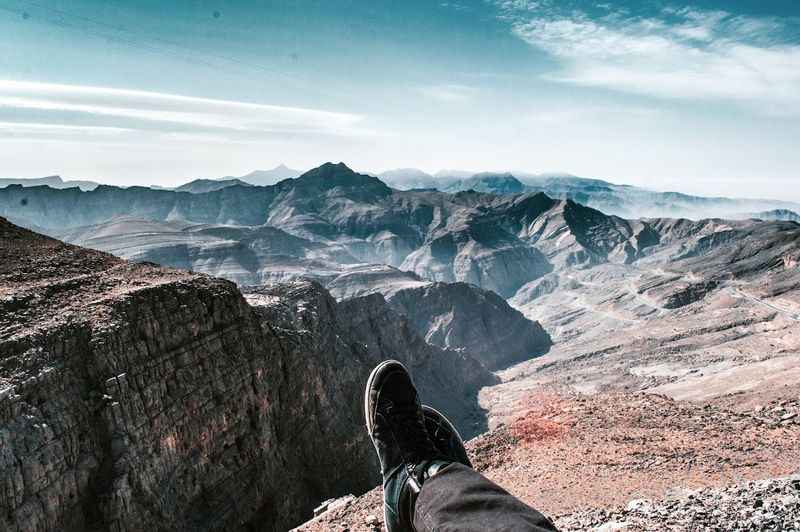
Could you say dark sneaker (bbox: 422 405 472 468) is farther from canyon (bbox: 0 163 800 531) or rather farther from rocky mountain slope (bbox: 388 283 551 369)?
rocky mountain slope (bbox: 388 283 551 369)

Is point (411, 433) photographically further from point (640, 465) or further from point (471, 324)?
point (471, 324)

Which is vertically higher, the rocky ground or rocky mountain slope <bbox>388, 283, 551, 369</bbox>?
the rocky ground

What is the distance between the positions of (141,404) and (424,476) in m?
17.3

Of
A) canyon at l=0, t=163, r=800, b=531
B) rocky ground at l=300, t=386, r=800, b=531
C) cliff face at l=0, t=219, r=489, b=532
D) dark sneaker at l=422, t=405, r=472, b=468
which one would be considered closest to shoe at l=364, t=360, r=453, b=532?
dark sneaker at l=422, t=405, r=472, b=468

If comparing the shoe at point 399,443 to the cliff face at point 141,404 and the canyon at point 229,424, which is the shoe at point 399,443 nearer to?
the canyon at point 229,424

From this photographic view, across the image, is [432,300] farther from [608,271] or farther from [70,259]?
[70,259]

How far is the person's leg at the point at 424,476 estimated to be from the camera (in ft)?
14.5

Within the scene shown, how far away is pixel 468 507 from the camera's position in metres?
4.59

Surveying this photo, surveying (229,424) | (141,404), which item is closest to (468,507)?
(141,404)

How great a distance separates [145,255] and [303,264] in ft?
139

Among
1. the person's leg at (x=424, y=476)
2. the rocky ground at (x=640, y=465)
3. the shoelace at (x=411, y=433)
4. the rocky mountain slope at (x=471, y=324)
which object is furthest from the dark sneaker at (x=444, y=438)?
the rocky mountain slope at (x=471, y=324)

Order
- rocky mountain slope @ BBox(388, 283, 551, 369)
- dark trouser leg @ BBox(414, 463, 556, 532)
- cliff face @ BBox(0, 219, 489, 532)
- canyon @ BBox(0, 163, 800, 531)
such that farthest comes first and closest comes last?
rocky mountain slope @ BBox(388, 283, 551, 369), cliff face @ BBox(0, 219, 489, 532), canyon @ BBox(0, 163, 800, 531), dark trouser leg @ BBox(414, 463, 556, 532)

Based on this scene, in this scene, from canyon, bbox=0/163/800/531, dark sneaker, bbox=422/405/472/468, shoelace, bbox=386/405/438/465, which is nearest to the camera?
shoelace, bbox=386/405/438/465

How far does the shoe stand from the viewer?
5590mm
